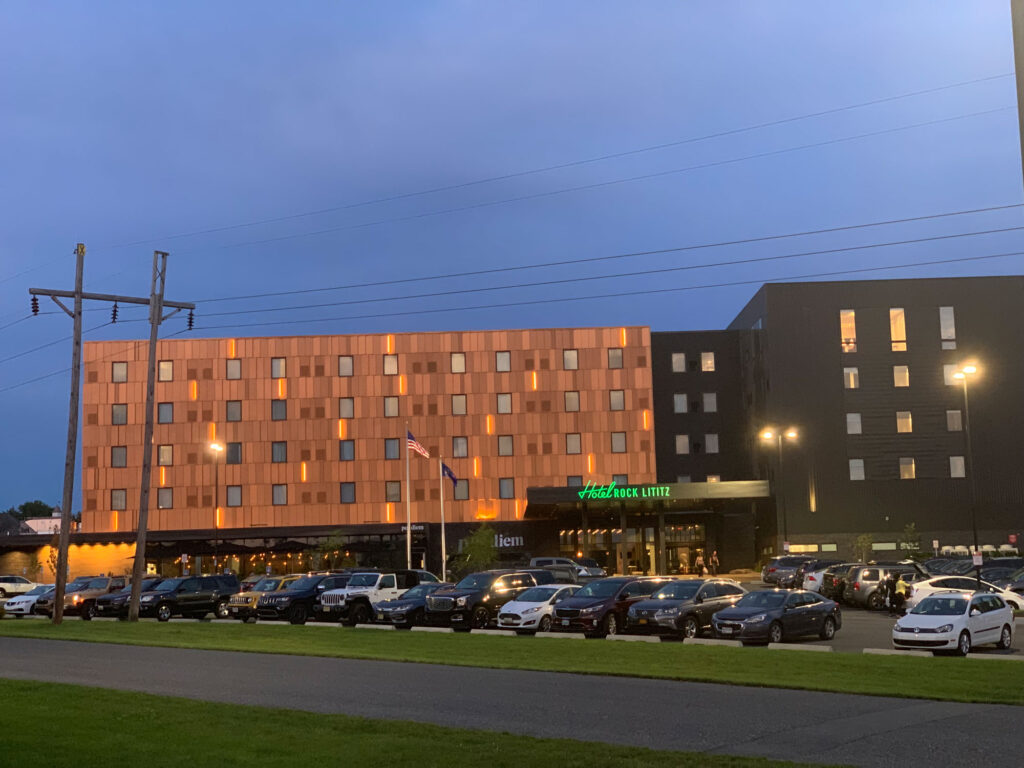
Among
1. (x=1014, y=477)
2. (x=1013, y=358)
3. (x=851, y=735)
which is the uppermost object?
(x=1013, y=358)

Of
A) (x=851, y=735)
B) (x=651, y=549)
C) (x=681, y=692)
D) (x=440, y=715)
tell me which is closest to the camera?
(x=851, y=735)

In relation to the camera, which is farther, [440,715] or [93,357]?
[93,357]

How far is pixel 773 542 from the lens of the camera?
81.6 metres

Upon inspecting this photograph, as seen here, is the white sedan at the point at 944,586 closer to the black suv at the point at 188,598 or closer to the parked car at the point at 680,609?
the parked car at the point at 680,609

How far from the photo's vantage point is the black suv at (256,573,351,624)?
39.8m

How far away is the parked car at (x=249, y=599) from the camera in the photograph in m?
41.6

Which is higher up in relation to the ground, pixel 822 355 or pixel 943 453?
pixel 822 355

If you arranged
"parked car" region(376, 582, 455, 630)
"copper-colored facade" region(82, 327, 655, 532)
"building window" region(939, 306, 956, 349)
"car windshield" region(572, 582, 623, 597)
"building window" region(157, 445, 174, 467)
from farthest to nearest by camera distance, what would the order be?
1. "building window" region(157, 445, 174, 467)
2. "copper-colored facade" region(82, 327, 655, 532)
3. "building window" region(939, 306, 956, 349)
4. "parked car" region(376, 582, 455, 630)
5. "car windshield" region(572, 582, 623, 597)

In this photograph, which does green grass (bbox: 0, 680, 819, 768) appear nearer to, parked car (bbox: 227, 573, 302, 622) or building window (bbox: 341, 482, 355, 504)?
parked car (bbox: 227, 573, 302, 622)

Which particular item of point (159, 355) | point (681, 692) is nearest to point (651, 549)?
point (159, 355)

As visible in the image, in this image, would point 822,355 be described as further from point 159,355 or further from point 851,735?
point 851,735

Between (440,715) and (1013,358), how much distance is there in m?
73.6

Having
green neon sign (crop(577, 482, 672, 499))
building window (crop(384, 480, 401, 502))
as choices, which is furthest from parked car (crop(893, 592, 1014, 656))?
building window (crop(384, 480, 401, 502))

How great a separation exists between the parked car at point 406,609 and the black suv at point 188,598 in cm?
872
